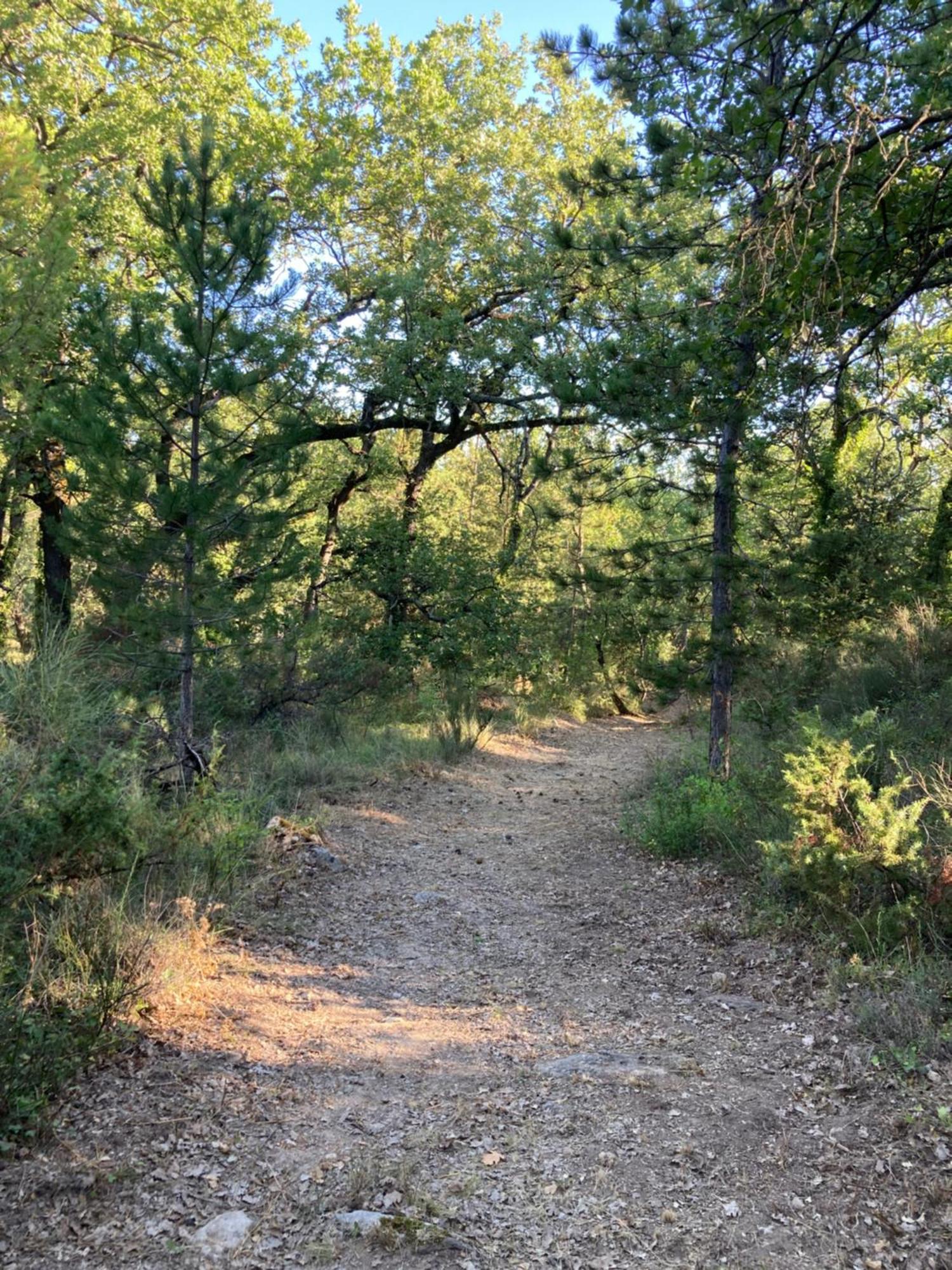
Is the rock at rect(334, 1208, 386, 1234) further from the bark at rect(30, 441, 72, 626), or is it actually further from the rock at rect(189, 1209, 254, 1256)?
the bark at rect(30, 441, 72, 626)

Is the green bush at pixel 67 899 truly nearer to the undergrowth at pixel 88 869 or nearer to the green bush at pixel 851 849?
the undergrowth at pixel 88 869

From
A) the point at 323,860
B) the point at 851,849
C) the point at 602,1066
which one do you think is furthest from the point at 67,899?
the point at 851,849

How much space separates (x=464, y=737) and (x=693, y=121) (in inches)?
349

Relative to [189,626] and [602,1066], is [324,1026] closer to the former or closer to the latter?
[602,1066]

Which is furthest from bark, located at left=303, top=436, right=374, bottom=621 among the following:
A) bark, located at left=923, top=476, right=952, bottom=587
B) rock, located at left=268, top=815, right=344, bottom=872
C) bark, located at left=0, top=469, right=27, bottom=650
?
bark, located at left=923, top=476, right=952, bottom=587

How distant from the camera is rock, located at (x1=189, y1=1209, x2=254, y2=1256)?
2572 mm

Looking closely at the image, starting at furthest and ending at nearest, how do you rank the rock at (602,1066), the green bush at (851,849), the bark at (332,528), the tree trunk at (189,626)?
1. the bark at (332,528)
2. the tree trunk at (189,626)
3. the green bush at (851,849)
4. the rock at (602,1066)

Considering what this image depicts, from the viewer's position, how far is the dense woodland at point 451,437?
4352mm

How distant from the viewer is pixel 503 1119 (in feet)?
10.9

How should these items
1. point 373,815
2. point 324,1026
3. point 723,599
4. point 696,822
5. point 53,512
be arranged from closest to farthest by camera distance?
1. point 324,1026
2. point 696,822
3. point 723,599
4. point 373,815
5. point 53,512

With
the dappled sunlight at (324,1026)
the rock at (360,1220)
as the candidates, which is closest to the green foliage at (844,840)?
the dappled sunlight at (324,1026)

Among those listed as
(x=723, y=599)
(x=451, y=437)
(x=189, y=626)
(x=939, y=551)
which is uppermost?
(x=451, y=437)

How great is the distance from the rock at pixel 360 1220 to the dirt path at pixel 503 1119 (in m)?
0.03

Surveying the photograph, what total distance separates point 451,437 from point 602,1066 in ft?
40.8
